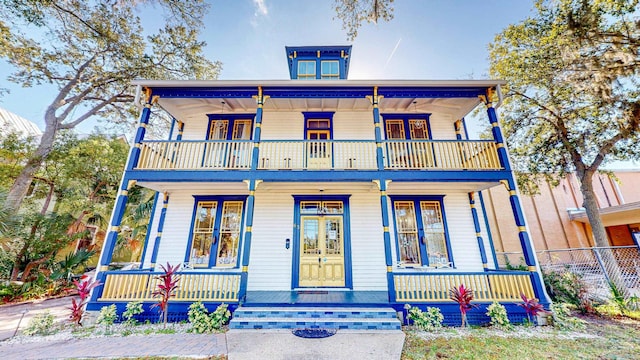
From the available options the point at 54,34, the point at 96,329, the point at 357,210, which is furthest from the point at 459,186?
the point at 54,34

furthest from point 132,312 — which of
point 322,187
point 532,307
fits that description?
point 532,307

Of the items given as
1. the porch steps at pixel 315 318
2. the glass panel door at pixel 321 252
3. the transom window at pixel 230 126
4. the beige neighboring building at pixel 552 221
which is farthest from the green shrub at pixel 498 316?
the beige neighboring building at pixel 552 221

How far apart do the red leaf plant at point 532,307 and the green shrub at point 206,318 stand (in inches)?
280

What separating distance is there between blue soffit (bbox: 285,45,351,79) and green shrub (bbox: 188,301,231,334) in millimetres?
8641

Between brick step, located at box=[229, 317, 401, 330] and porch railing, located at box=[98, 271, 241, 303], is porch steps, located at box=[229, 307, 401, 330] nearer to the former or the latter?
brick step, located at box=[229, 317, 401, 330]

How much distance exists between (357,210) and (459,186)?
132 inches

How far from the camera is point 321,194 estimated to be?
7.96 m

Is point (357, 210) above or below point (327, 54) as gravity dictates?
below

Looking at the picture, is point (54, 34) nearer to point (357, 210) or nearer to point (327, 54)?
point (327, 54)

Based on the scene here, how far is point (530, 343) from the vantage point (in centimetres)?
459

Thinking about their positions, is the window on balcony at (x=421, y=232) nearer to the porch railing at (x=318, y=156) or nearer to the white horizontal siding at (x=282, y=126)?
the porch railing at (x=318, y=156)

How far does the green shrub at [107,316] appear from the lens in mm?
5391

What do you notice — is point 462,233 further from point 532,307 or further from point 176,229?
point 176,229

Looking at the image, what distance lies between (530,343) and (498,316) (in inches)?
33.1
